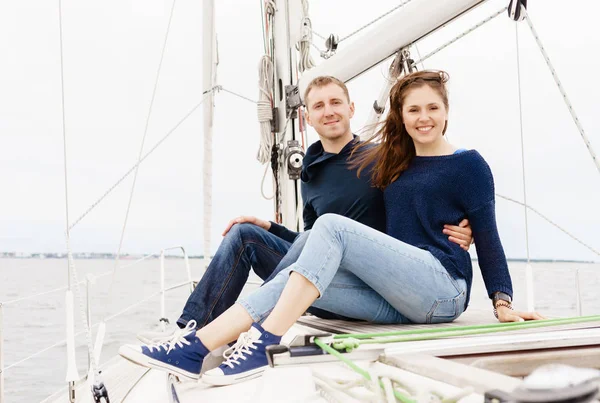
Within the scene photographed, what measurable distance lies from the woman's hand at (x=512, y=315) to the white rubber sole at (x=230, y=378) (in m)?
0.63

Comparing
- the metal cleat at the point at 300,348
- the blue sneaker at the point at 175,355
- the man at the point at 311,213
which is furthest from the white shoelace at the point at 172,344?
the man at the point at 311,213

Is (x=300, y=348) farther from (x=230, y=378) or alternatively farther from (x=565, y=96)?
(x=565, y=96)

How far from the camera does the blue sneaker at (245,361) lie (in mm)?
1223

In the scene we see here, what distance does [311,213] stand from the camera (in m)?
2.04

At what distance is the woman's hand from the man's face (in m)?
0.77

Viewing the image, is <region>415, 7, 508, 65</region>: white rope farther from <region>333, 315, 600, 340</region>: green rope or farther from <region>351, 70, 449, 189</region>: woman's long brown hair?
<region>333, 315, 600, 340</region>: green rope

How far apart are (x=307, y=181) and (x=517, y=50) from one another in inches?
40.1

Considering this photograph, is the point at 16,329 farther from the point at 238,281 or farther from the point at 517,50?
the point at 517,50

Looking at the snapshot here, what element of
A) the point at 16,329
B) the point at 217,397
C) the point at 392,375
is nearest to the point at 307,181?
the point at 217,397

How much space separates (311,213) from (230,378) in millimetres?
894

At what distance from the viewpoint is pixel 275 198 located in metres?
2.94

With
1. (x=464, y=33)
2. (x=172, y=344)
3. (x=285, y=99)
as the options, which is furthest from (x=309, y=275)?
(x=285, y=99)

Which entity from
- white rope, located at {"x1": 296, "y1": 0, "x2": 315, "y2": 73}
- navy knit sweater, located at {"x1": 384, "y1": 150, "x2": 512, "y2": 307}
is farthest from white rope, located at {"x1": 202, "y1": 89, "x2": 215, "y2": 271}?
navy knit sweater, located at {"x1": 384, "y1": 150, "x2": 512, "y2": 307}

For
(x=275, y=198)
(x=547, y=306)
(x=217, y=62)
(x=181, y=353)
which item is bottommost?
(x=547, y=306)
